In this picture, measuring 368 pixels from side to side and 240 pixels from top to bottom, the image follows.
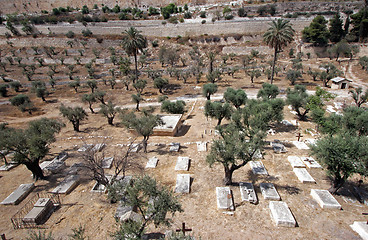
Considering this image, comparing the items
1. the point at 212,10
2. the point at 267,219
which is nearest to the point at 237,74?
the point at 267,219

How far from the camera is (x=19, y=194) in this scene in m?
14.4

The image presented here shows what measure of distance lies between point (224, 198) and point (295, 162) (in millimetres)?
7415

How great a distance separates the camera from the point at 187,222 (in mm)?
11703

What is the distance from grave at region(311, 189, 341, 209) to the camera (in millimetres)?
12094

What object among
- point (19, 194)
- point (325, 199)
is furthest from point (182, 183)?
point (19, 194)

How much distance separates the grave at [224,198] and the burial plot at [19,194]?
13090 mm

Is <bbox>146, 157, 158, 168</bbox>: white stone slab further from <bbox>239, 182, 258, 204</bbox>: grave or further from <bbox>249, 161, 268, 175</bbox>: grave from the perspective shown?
<bbox>249, 161, 268, 175</bbox>: grave

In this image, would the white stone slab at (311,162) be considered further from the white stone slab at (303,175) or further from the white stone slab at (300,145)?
the white stone slab at (300,145)

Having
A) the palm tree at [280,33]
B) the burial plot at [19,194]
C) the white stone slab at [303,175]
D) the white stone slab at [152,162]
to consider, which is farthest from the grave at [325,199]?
the palm tree at [280,33]

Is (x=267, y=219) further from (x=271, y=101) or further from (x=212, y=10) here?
(x=212, y=10)

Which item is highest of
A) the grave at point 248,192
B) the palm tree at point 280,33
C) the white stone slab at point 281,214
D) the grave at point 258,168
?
the palm tree at point 280,33

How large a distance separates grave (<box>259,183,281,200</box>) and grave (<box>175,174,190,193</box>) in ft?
15.8

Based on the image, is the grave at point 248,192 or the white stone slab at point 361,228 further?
the grave at point 248,192

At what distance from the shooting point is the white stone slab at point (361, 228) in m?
10.1
